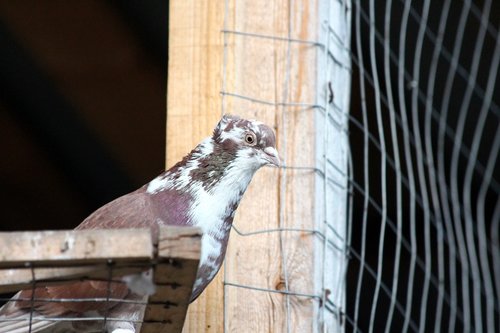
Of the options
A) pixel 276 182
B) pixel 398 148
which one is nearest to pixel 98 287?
pixel 276 182

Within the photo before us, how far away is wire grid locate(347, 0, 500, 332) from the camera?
14.7 feet

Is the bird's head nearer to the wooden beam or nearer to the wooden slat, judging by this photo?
the wooden slat

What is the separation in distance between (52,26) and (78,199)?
129 cm

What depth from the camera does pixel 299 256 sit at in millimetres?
3143

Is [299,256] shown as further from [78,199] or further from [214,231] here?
[78,199]

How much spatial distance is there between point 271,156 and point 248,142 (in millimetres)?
67

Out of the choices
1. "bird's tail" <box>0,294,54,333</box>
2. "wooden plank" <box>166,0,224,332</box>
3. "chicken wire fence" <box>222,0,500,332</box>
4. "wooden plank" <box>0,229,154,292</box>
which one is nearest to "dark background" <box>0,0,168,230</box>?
"chicken wire fence" <box>222,0,500,332</box>

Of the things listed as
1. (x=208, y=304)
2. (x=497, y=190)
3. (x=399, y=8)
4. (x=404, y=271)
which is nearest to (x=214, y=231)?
(x=208, y=304)

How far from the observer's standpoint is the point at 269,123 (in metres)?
3.24

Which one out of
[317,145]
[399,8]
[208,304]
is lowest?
[208,304]

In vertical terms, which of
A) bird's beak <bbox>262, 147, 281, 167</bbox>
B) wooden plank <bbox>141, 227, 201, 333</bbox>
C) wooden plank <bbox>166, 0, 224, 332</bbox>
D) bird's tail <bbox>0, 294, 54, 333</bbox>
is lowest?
bird's tail <bbox>0, 294, 54, 333</bbox>

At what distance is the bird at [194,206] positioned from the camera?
2869mm

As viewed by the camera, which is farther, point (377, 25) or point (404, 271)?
point (404, 271)

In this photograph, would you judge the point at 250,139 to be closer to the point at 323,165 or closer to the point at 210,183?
the point at 210,183
